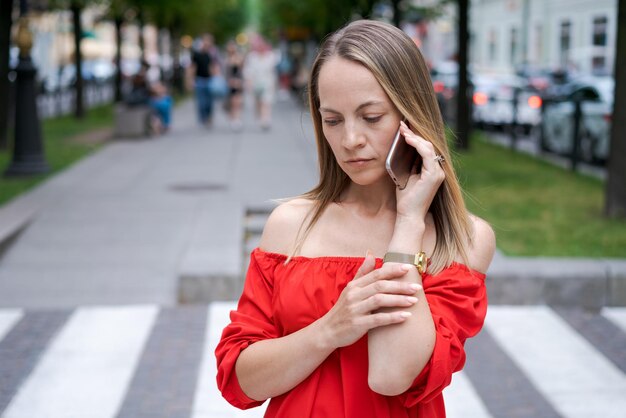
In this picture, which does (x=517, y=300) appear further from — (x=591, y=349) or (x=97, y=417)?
(x=97, y=417)

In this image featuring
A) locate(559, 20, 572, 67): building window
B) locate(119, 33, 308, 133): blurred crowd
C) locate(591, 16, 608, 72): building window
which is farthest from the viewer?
locate(559, 20, 572, 67): building window

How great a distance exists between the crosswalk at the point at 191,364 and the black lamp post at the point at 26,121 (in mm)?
7086

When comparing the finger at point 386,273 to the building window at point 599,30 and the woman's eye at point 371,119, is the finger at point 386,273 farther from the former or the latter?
the building window at point 599,30

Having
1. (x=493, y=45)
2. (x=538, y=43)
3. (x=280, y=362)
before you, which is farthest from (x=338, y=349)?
(x=493, y=45)

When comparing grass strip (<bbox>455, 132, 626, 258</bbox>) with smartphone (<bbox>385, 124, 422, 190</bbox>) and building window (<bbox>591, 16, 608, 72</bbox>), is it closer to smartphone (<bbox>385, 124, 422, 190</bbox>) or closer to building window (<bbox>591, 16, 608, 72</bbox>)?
smartphone (<bbox>385, 124, 422, 190</bbox>)

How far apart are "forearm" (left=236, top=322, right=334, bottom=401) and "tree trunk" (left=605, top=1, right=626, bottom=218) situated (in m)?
8.52

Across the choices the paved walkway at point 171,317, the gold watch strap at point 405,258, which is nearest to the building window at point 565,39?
the paved walkway at point 171,317

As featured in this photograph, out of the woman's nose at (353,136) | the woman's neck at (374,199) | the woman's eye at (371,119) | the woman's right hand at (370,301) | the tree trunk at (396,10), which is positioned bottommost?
the woman's right hand at (370,301)

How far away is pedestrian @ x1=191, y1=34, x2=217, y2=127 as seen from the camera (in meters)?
23.3

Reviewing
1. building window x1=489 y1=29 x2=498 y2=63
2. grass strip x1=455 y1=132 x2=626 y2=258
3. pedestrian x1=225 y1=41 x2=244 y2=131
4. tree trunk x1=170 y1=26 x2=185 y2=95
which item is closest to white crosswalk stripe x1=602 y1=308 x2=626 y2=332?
grass strip x1=455 y1=132 x2=626 y2=258

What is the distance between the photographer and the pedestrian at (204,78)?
2328 centimetres

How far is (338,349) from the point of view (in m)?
2.08

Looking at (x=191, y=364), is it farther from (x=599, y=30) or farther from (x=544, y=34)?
(x=544, y=34)

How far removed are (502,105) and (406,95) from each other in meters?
23.0
